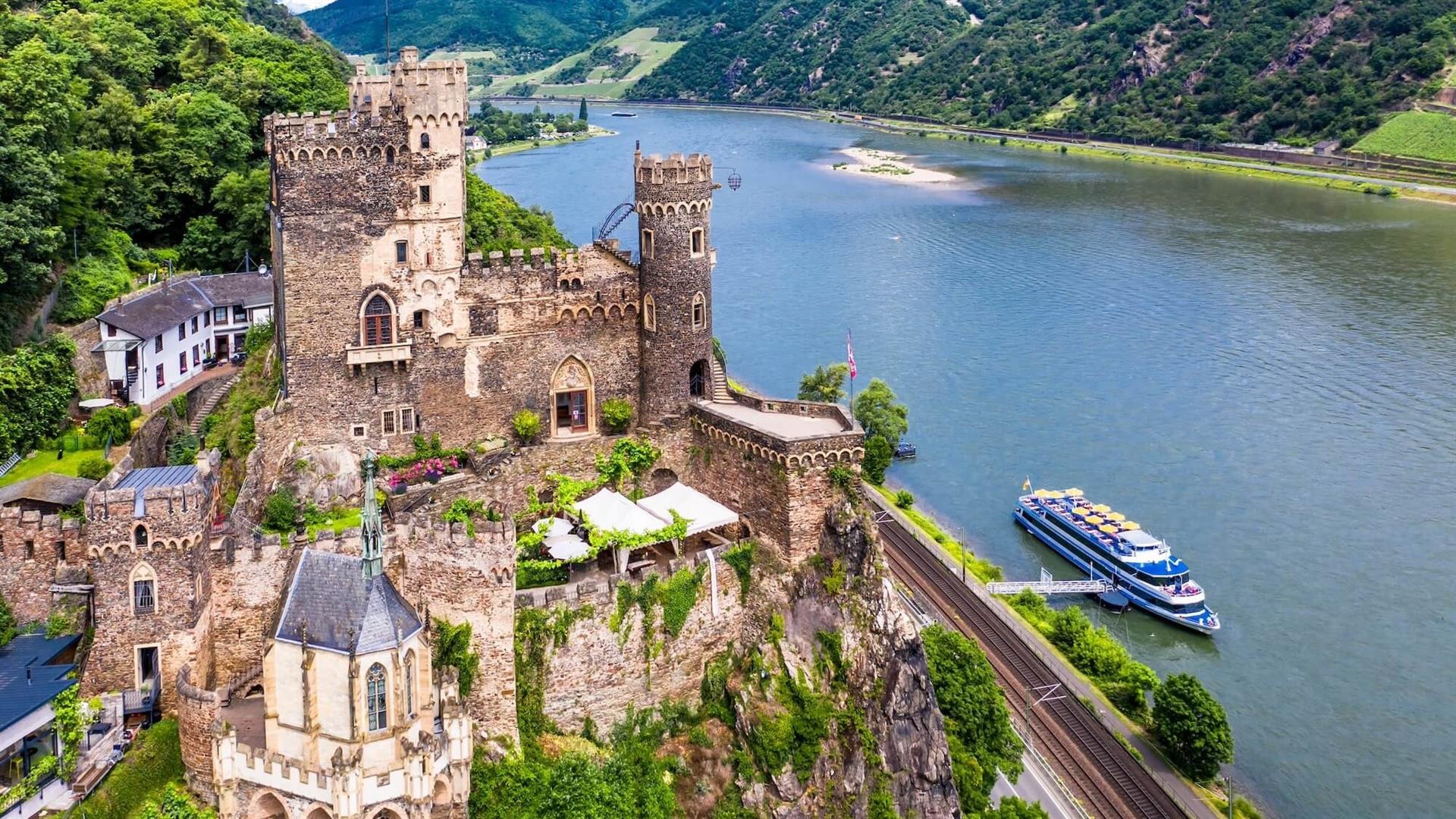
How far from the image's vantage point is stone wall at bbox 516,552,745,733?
26359 millimetres

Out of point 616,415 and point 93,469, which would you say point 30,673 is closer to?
point 93,469

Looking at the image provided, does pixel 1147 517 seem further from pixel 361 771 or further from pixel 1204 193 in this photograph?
pixel 1204 193

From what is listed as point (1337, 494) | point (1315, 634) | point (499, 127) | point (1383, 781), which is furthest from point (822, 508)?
point (499, 127)

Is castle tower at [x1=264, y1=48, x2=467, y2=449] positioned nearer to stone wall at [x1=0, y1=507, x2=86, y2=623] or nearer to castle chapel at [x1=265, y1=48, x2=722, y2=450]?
castle chapel at [x1=265, y1=48, x2=722, y2=450]

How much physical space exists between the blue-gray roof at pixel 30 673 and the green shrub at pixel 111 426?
10692mm

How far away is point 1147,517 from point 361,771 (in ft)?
125

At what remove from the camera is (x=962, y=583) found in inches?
1711

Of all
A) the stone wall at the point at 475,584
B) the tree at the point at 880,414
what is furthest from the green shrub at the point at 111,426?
the tree at the point at 880,414

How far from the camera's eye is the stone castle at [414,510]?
22.1 m

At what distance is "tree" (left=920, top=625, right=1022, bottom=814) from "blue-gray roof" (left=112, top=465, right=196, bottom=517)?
17.5m

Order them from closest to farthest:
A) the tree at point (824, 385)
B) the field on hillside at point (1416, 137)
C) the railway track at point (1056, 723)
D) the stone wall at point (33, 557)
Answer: the stone wall at point (33, 557) < the railway track at point (1056, 723) < the tree at point (824, 385) < the field on hillside at point (1416, 137)

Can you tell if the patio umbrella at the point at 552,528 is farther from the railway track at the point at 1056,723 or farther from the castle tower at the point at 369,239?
the railway track at the point at 1056,723

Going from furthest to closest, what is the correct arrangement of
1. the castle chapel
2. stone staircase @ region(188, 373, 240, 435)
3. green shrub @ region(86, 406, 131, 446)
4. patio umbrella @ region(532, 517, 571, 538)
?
stone staircase @ region(188, 373, 240, 435)
green shrub @ region(86, 406, 131, 446)
the castle chapel
patio umbrella @ region(532, 517, 571, 538)

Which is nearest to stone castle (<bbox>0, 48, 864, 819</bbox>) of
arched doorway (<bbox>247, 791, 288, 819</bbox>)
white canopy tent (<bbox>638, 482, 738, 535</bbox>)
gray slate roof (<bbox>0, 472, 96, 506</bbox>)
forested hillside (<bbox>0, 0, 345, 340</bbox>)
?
arched doorway (<bbox>247, 791, 288, 819</bbox>)
